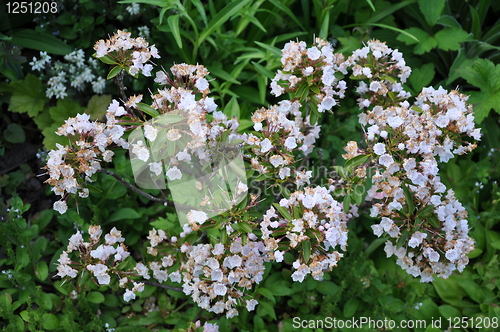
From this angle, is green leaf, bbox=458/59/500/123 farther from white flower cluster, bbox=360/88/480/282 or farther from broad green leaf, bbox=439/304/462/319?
broad green leaf, bbox=439/304/462/319

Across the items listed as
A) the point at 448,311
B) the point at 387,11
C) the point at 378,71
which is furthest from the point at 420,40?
the point at 448,311

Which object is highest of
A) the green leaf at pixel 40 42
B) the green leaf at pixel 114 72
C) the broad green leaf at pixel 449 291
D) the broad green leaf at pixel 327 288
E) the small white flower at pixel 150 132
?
the green leaf at pixel 114 72

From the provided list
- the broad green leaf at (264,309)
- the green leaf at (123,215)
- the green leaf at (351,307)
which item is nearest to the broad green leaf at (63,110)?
the green leaf at (123,215)

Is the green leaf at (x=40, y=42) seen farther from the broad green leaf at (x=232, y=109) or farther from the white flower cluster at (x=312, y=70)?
the white flower cluster at (x=312, y=70)

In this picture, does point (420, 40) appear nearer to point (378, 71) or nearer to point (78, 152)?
point (378, 71)

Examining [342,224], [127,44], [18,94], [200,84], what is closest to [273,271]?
[342,224]

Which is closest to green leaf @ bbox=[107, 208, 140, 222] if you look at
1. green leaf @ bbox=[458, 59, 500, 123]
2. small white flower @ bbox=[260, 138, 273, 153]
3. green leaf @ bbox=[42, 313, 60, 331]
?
green leaf @ bbox=[42, 313, 60, 331]
